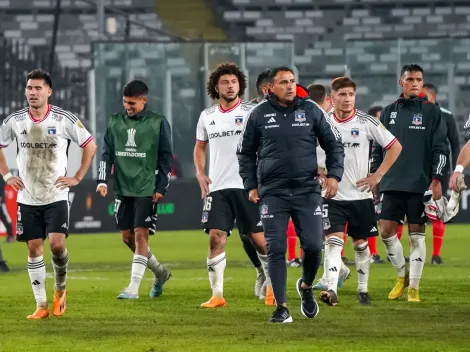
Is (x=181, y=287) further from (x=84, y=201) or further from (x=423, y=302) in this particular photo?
(x=84, y=201)

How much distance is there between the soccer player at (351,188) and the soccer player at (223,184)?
694 mm

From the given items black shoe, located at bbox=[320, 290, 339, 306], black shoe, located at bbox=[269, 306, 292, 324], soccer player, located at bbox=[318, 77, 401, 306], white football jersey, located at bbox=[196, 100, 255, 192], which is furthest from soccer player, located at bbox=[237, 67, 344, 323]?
white football jersey, located at bbox=[196, 100, 255, 192]

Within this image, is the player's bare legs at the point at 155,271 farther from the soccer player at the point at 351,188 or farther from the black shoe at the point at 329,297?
the black shoe at the point at 329,297

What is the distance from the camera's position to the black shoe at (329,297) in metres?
11.4

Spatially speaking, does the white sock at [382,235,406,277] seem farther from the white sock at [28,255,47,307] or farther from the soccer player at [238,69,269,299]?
the white sock at [28,255,47,307]

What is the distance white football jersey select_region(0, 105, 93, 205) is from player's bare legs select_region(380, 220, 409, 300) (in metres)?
3.19

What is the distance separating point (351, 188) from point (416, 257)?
3.35 feet

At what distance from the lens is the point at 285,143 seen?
33.4 feet

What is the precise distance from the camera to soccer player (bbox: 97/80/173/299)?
12.8m

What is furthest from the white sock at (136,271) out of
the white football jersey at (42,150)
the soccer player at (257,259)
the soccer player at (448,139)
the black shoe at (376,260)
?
the black shoe at (376,260)

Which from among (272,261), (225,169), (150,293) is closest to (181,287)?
(150,293)

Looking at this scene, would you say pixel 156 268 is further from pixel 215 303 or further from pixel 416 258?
pixel 416 258

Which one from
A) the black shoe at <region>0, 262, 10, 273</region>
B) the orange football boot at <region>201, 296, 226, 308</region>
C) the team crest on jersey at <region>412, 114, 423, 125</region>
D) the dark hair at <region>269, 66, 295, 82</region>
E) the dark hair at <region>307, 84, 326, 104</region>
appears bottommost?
the black shoe at <region>0, 262, 10, 273</region>

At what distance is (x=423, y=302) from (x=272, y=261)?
2385mm
